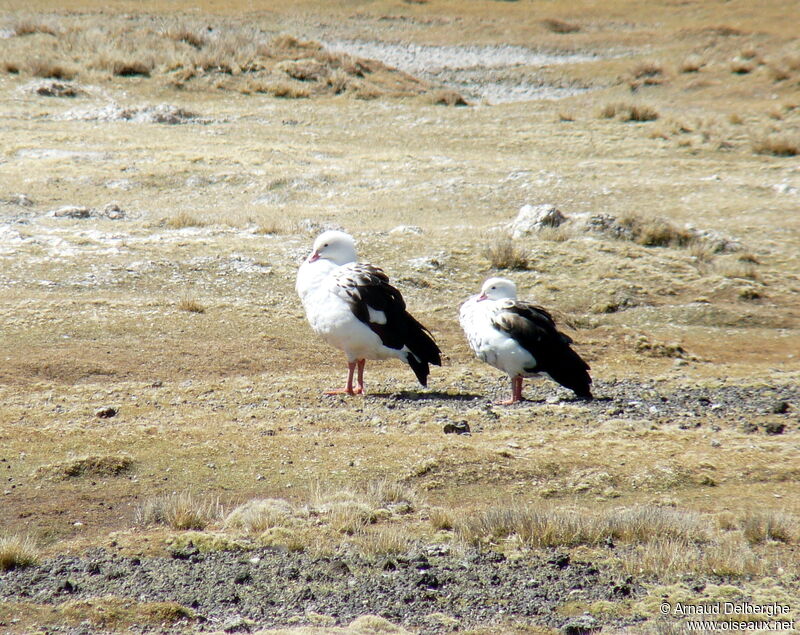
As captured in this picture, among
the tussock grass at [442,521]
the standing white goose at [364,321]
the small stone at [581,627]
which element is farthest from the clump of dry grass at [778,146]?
the small stone at [581,627]

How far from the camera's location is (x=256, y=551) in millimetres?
6648

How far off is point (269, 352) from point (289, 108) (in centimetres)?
2025

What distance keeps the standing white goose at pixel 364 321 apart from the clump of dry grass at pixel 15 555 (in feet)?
15.3

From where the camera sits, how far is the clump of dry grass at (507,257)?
17.1m

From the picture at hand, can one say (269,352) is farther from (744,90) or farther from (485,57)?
(485,57)

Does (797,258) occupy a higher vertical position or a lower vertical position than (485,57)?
lower

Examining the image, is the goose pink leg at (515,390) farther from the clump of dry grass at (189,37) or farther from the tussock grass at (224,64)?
the clump of dry grass at (189,37)

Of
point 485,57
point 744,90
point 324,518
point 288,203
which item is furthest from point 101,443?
point 485,57

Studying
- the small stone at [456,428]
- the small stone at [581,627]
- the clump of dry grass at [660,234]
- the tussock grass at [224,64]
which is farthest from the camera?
the tussock grass at [224,64]

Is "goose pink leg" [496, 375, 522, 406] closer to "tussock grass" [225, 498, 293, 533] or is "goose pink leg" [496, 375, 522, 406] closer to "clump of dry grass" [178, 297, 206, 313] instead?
"tussock grass" [225, 498, 293, 533]

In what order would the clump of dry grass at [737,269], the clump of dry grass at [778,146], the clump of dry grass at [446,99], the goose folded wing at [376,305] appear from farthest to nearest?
1. the clump of dry grass at [446,99]
2. the clump of dry grass at [778,146]
3. the clump of dry grass at [737,269]
4. the goose folded wing at [376,305]

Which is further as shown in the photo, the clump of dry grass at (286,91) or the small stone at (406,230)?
the clump of dry grass at (286,91)

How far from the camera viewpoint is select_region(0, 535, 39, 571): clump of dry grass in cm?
639

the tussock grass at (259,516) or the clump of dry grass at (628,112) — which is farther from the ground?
the clump of dry grass at (628,112)
